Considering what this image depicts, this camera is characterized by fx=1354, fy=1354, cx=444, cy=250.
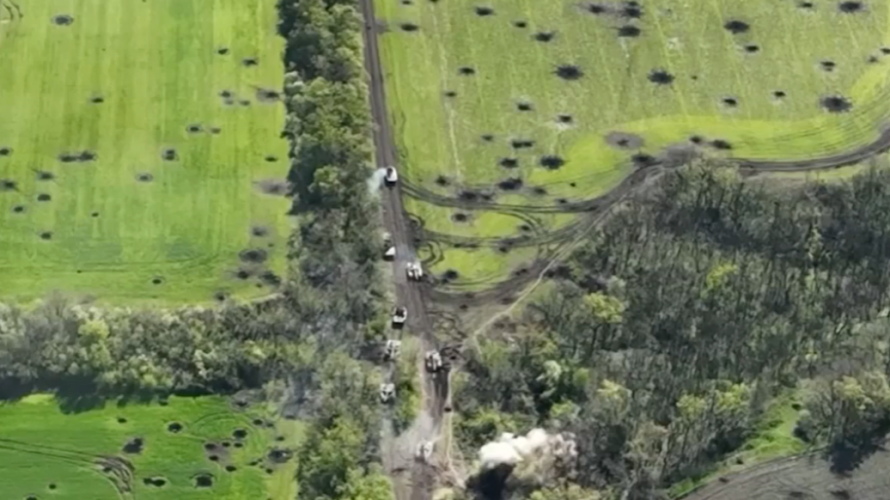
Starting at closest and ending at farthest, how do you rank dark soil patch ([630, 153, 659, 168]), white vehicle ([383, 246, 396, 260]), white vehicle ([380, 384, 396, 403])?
1. white vehicle ([380, 384, 396, 403])
2. white vehicle ([383, 246, 396, 260])
3. dark soil patch ([630, 153, 659, 168])

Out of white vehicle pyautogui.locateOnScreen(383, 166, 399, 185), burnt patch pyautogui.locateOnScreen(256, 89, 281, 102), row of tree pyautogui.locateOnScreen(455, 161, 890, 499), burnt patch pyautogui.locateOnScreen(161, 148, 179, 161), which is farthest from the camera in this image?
burnt patch pyautogui.locateOnScreen(256, 89, 281, 102)

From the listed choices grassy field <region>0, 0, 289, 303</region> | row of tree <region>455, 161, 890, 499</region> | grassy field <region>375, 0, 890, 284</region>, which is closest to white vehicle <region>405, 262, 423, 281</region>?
grassy field <region>375, 0, 890, 284</region>

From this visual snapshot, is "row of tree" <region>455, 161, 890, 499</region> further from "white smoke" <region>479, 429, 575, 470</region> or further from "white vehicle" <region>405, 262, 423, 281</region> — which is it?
"white vehicle" <region>405, 262, 423, 281</region>

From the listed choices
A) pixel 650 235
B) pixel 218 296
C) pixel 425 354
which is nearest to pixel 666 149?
pixel 650 235

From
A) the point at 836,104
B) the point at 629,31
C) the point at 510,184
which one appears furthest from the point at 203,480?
the point at 836,104

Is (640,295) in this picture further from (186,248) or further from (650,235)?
(186,248)

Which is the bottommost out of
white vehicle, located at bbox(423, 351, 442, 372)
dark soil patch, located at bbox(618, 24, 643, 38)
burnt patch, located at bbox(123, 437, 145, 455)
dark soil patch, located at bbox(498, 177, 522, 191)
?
burnt patch, located at bbox(123, 437, 145, 455)

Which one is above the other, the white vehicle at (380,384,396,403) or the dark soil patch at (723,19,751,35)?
the dark soil patch at (723,19,751,35)

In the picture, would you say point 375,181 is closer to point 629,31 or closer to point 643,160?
point 643,160
